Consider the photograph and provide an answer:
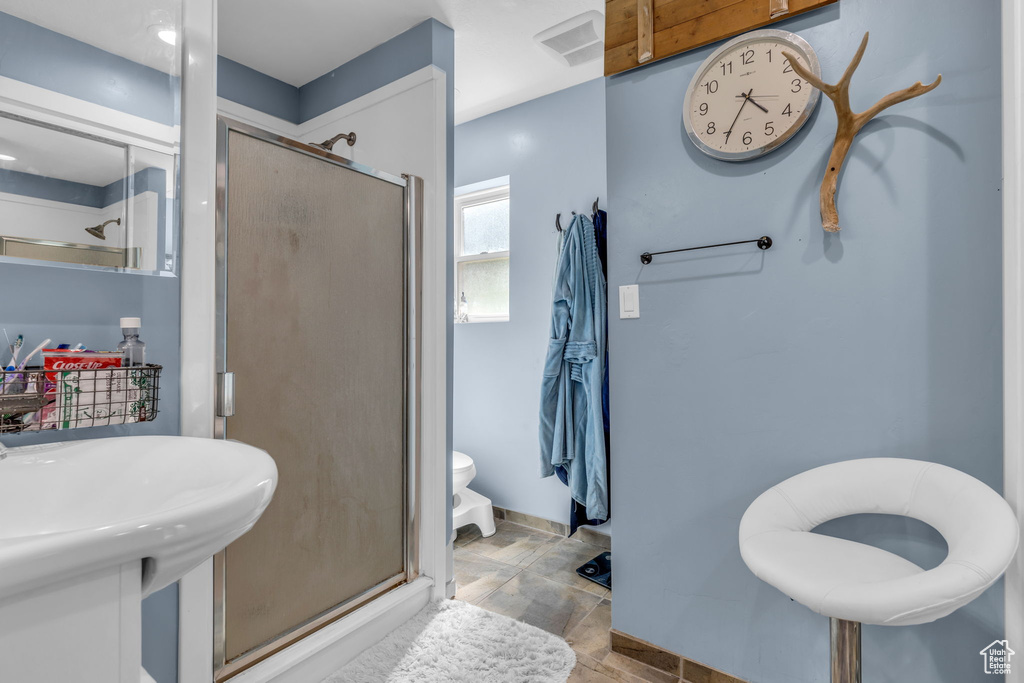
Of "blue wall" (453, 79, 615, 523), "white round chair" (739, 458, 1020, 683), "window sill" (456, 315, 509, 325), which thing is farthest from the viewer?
"window sill" (456, 315, 509, 325)

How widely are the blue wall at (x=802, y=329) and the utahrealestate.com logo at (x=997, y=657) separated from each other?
2 cm

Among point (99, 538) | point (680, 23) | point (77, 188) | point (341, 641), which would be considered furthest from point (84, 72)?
point (341, 641)

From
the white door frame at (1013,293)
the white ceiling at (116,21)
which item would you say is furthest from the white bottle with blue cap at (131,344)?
the white door frame at (1013,293)

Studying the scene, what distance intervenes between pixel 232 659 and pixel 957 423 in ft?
6.56

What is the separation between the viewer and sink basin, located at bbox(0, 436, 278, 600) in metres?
0.51

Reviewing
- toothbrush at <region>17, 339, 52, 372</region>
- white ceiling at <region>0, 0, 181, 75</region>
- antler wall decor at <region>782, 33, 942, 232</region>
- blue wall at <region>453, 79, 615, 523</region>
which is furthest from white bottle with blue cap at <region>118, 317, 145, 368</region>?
blue wall at <region>453, 79, 615, 523</region>

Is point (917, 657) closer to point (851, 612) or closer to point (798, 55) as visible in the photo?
Result: point (851, 612)

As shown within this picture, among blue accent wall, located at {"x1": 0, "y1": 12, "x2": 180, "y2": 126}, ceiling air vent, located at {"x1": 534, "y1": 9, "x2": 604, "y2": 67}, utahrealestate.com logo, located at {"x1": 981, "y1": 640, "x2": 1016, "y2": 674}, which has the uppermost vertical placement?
ceiling air vent, located at {"x1": 534, "y1": 9, "x2": 604, "y2": 67}

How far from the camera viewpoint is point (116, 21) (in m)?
1.16

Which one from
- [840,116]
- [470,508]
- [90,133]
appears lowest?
[470,508]

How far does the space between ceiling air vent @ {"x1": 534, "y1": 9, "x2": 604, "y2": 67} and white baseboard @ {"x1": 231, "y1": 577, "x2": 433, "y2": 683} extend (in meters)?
2.30

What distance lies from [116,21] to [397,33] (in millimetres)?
1200

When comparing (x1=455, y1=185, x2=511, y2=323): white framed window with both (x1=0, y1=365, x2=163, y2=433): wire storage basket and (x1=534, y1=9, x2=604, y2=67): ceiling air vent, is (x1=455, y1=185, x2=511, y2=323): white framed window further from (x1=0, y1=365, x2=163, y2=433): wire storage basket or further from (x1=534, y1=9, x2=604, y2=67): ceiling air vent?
(x1=0, y1=365, x2=163, y2=433): wire storage basket

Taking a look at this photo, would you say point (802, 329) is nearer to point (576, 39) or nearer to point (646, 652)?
point (646, 652)
